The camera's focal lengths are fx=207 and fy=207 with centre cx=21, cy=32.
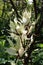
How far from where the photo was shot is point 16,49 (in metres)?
0.50

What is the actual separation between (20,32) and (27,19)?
0.12 ft

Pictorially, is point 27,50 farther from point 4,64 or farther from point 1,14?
point 1,14

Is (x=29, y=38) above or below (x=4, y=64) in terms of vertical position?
above

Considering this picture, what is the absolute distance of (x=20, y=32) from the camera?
0.49 metres

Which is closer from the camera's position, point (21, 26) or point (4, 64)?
point (21, 26)

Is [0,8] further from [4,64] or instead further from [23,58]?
[23,58]

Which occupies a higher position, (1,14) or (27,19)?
(27,19)

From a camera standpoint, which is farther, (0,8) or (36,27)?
(0,8)

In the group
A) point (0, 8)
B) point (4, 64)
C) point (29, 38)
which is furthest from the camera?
point (0, 8)

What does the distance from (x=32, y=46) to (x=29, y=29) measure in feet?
0.13

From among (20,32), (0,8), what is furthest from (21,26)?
(0,8)

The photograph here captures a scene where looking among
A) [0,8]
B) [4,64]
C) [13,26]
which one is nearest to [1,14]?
[0,8]

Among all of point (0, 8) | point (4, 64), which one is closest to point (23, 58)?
point (4, 64)

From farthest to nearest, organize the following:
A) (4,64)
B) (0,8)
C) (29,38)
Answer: (0,8) < (4,64) < (29,38)
